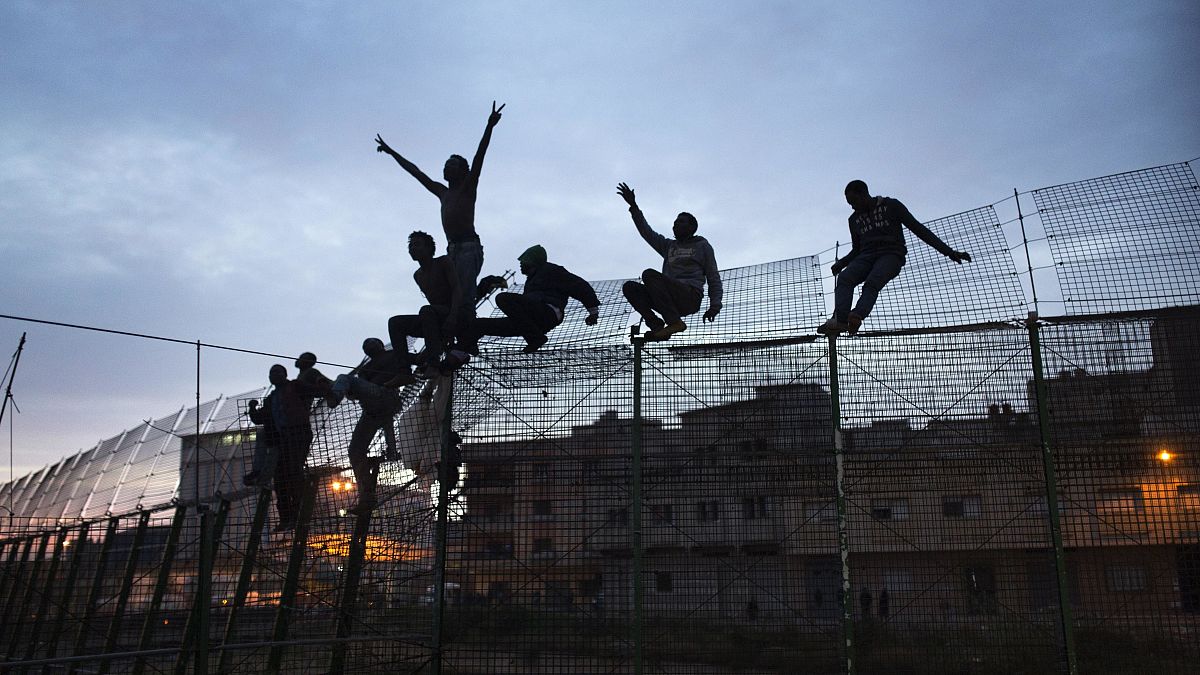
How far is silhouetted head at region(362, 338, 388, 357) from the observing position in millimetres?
10820

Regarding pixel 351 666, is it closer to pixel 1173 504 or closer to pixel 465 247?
pixel 465 247

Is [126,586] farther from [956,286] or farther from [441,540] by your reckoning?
[956,286]

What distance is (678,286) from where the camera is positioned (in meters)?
9.97

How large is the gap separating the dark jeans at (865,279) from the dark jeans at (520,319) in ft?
9.40

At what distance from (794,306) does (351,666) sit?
5557 mm

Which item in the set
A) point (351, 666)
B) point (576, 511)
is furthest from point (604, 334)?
point (351, 666)

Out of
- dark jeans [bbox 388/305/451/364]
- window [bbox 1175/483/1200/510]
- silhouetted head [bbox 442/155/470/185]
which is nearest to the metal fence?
window [bbox 1175/483/1200/510]

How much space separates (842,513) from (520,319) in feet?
12.2

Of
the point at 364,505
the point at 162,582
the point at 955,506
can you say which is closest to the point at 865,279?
the point at 955,506

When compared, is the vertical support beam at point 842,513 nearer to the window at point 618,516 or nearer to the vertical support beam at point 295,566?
the window at point 618,516

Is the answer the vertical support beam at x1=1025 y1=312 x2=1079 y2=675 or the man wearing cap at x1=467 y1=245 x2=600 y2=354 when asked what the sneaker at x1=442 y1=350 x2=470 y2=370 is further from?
the vertical support beam at x1=1025 y1=312 x2=1079 y2=675

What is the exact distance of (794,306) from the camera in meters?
9.94

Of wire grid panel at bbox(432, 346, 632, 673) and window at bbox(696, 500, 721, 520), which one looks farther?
window at bbox(696, 500, 721, 520)

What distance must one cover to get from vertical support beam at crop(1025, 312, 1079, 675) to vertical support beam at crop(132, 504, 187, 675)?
8.56 m
